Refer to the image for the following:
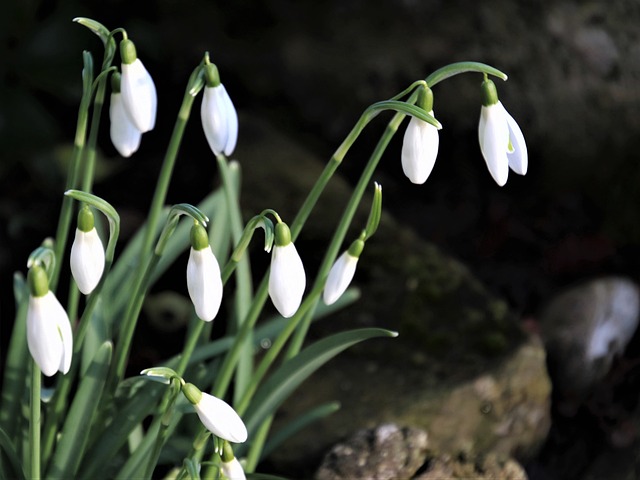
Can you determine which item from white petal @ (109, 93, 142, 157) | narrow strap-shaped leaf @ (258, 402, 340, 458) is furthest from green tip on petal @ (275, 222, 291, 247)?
narrow strap-shaped leaf @ (258, 402, 340, 458)

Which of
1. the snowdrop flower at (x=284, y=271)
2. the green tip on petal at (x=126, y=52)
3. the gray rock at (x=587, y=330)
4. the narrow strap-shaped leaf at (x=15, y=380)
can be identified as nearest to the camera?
the snowdrop flower at (x=284, y=271)

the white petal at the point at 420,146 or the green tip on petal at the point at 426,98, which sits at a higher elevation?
the green tip on petal at the point at 426,98

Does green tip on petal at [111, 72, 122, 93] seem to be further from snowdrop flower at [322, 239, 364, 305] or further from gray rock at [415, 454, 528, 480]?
gray rock at [415, 454, 528, 480]

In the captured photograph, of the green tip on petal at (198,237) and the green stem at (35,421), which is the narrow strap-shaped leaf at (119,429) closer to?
the green stem at (35,421)

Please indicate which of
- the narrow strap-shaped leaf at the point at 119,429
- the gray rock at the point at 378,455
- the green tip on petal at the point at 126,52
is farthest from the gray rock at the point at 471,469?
the green tip on petal at the point at 126,52

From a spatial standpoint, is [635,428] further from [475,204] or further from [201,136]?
[201,136]

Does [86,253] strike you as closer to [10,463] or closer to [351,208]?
[351,208]
